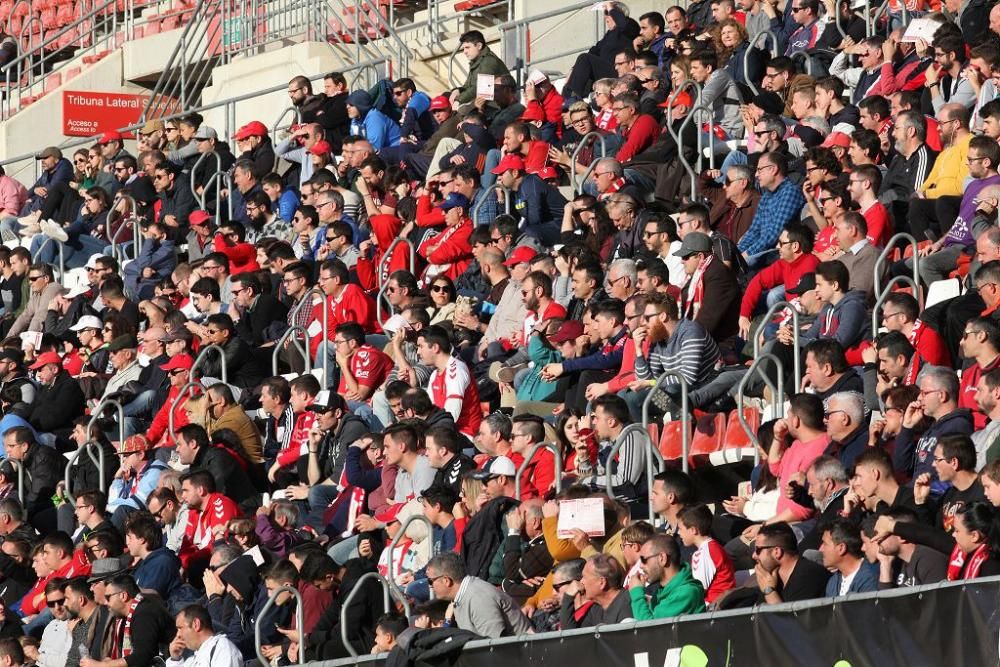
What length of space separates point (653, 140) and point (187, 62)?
36.5 feet

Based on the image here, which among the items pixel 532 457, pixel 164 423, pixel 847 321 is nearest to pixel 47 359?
pixel 164 423

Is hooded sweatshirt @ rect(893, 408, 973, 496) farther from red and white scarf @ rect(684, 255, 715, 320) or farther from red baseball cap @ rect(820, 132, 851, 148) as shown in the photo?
red baseball cap @ rect(820, 132, 851, 148)

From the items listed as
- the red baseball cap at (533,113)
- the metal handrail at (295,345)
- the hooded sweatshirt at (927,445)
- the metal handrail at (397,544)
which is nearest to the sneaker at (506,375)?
the metal handrail at (295,345)

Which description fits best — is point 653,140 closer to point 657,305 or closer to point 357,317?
point 357,317

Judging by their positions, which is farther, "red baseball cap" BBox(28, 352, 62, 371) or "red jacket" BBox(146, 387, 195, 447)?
"red baseball cap" BBox(28, 352, 62, 371)

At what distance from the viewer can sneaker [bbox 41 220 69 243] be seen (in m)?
22.1

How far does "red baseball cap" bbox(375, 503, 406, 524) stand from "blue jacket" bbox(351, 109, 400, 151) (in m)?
7.31

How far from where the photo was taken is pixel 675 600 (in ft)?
35.9

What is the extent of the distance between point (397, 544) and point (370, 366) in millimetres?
2975

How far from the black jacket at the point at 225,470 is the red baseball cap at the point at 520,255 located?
2548 mm

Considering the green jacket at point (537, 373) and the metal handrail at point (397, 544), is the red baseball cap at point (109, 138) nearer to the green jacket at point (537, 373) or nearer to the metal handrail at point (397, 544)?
the green jacket at point (537, 373)

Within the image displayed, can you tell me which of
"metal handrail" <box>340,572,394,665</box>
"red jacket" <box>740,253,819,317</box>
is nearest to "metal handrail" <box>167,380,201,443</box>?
"metal handrail" <box>340,572,394,665</box>

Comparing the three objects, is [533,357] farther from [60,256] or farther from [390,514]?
[60,256]

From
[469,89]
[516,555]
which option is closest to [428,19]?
[469,89]
